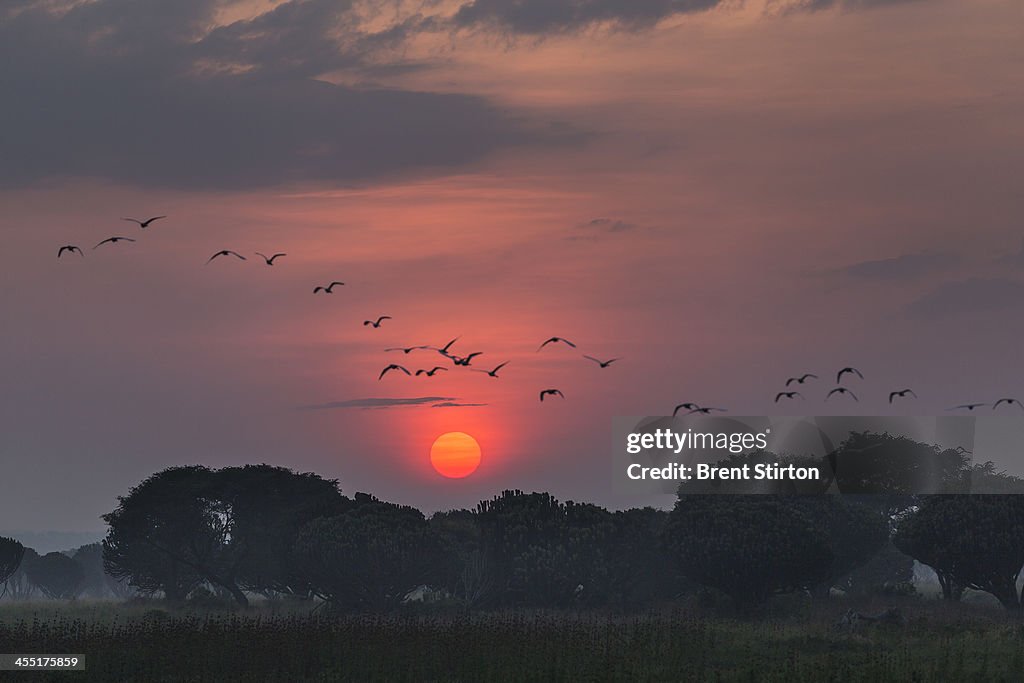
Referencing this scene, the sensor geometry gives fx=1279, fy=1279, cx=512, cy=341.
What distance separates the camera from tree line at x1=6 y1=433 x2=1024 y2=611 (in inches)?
2603

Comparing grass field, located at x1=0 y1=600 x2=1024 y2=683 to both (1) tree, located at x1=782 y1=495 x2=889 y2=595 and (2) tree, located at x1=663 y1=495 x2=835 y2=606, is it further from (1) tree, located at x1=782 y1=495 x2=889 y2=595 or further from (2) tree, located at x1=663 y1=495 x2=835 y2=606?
(1) tree, located at x1=782 y1=495 x2=889 y2=595

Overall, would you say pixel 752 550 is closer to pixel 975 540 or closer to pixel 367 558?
pixel 975 540

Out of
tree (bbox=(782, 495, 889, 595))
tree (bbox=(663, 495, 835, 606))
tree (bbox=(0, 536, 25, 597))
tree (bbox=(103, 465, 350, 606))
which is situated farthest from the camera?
tree (bbox=(0, 536, 25, 597))

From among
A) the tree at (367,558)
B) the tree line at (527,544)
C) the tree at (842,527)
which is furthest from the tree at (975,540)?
the tree at (367,558)

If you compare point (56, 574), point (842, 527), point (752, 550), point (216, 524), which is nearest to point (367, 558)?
point (216, 524)

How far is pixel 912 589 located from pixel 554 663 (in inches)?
1691

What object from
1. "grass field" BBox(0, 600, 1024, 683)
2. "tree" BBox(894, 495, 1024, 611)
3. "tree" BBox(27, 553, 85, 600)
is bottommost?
"grass field" BBox(0, 600, 1024, 683)

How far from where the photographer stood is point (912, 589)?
73125 millimetres

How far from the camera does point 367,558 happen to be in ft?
232

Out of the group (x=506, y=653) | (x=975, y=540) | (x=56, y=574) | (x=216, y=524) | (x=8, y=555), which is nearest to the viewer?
(x=506, y=653)

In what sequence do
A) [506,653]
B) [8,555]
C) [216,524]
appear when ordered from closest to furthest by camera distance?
[506,653] < [216,524] < [8,555]

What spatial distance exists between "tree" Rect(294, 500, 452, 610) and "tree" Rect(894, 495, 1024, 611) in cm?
2699

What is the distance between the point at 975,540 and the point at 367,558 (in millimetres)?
32448

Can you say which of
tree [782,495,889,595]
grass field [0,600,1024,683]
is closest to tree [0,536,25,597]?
tree [782,495,889,595]
